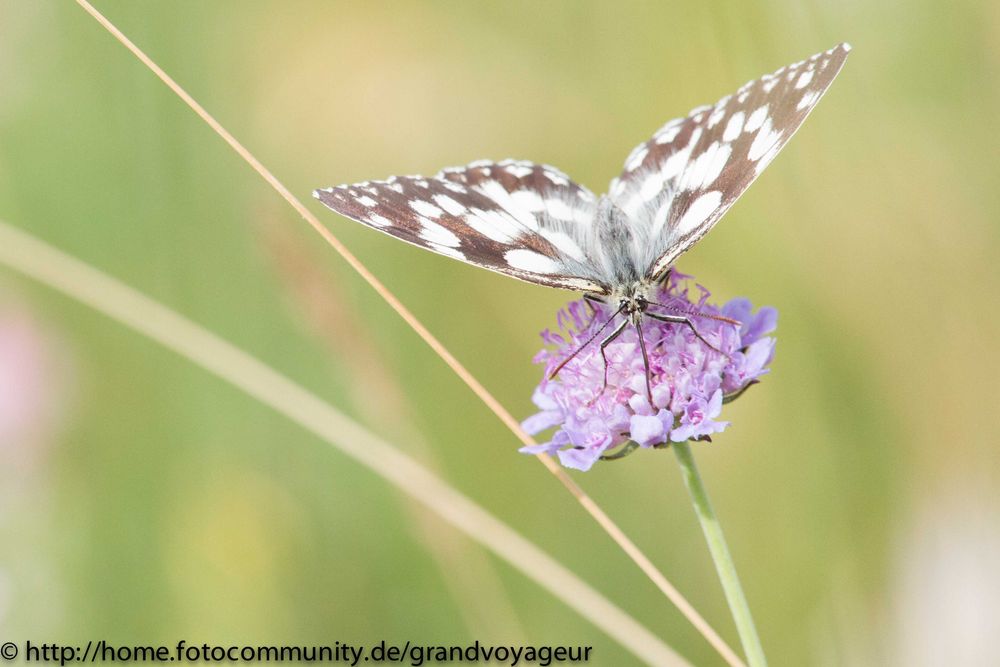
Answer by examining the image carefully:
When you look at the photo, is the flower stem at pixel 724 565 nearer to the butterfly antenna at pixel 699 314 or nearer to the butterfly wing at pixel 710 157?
the butterfly antenna at pixel 699 314

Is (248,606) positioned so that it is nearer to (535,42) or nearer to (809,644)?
(809,644)

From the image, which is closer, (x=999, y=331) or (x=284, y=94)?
(x=999, y=331)

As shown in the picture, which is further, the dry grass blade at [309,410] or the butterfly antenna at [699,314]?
the dry grass blade at [309,410]

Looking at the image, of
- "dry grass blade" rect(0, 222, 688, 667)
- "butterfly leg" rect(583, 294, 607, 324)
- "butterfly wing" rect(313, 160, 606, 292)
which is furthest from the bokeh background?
"butterfly leg" rect(583, 294, 607, 324)

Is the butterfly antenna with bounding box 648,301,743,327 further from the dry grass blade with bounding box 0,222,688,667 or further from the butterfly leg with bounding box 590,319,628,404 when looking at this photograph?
the dry grass blade with bounding box 0,222,688,667

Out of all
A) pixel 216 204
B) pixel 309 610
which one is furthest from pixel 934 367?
pixel 216 204

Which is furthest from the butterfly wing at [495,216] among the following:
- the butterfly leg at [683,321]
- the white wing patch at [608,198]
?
the butterfly leg at [683,321]
